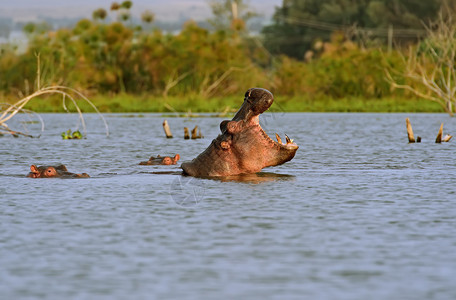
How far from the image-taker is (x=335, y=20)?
3223 inches

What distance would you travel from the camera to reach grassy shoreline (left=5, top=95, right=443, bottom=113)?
165 feet

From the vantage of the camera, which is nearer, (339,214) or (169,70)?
(339,214)

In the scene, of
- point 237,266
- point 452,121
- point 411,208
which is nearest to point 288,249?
point 237,266

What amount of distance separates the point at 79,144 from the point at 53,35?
1362 inches

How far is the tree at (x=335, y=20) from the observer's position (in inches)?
3034

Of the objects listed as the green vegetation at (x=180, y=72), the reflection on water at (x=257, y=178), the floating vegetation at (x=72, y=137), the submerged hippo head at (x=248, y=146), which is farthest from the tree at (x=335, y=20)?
the submerged hippo head at (x=248, y=146)

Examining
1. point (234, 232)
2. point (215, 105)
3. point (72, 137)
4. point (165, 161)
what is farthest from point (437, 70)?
point (234, 232)

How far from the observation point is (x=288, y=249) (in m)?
9.62

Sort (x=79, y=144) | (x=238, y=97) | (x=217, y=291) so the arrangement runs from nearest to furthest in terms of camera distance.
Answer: (x=217, y=291)
(x=79, y=144)
(x=238, y=97)

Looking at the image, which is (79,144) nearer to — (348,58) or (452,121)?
(452,121)

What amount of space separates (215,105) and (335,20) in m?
33.3

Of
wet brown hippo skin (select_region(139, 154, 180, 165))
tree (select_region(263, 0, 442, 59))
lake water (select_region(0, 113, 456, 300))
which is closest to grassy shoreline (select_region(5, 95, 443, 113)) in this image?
tree (select_region(263, 0, 442, 59))

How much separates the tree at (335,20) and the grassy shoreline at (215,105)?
24.3 metres

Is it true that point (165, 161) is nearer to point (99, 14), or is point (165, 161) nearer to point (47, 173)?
point (47, 173)
